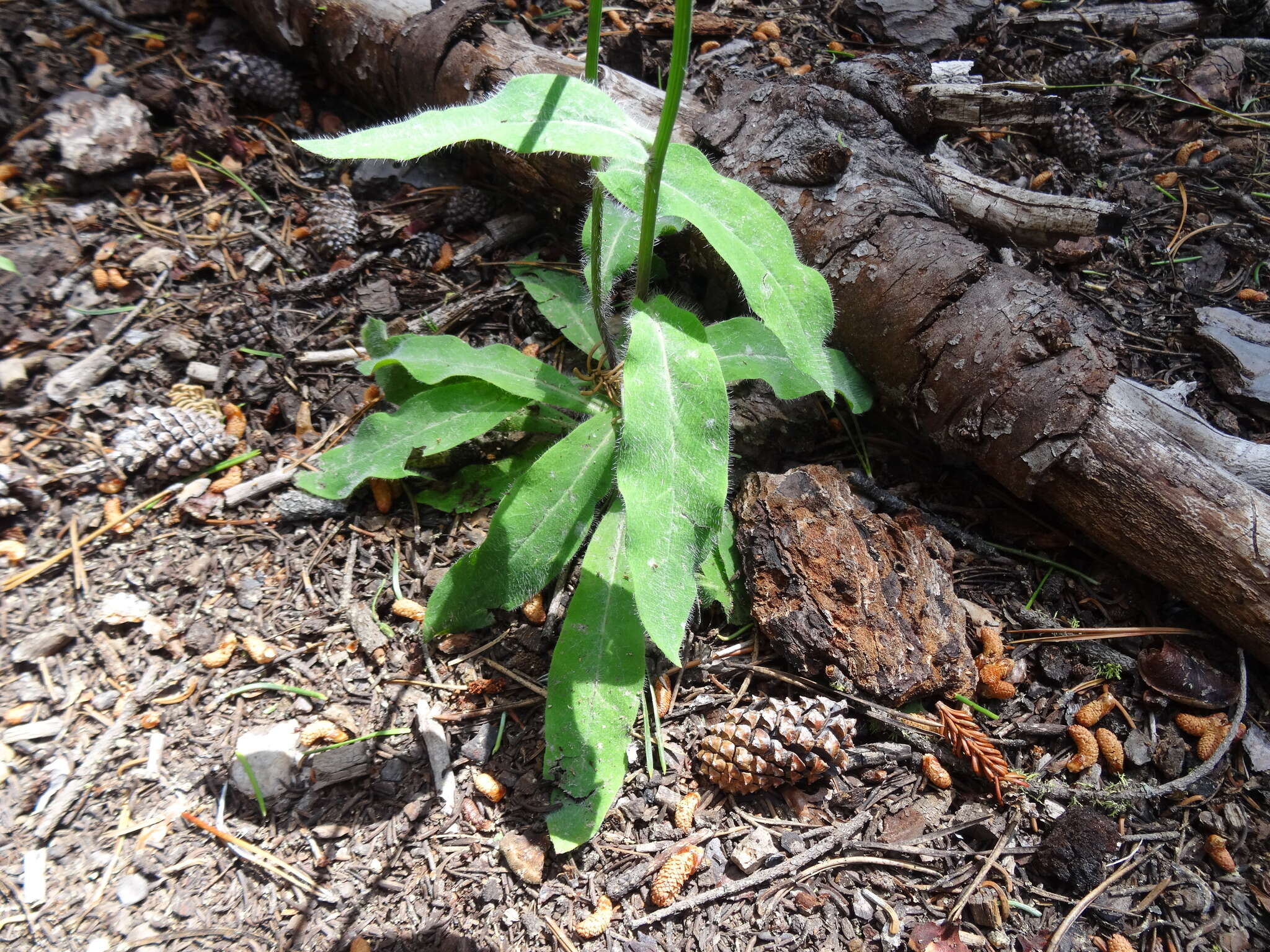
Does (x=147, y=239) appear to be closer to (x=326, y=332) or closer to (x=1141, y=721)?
(x=326, y=332)

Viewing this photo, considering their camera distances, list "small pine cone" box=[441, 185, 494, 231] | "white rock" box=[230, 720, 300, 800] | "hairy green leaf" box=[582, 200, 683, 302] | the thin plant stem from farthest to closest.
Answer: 1. "small pine cone" box=[441, 185, 494, 231]
2. "hairy green leaf" box=[582, 200, 683, 302]
3. "white rock" box=[230, 720, 300, 800]
4. the thin plant stem

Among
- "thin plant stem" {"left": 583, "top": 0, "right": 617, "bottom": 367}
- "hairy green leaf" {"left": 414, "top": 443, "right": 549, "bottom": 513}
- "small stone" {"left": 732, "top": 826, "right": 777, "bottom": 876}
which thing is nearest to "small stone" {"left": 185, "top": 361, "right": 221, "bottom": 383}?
"hairy green leaf" {"left": 414, "top": 443, "right": 549, "bottom": 513}

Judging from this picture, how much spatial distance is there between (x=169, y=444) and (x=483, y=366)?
1.03m

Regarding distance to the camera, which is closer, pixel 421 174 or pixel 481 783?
pixel 481 783

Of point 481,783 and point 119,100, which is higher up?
point 119,100

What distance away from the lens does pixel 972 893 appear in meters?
1.65

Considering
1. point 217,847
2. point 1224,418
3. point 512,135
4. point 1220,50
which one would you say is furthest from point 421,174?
point 1220,50

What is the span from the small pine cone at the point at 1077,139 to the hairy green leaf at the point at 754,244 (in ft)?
6.39

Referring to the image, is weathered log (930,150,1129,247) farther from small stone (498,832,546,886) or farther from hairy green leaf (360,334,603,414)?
small stone (498,832,546,886)

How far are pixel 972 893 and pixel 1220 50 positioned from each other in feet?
11.8

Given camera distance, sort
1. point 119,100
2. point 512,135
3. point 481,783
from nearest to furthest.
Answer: point 512,135
point 481,783
point 119,100

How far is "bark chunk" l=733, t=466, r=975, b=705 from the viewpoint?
180 cm

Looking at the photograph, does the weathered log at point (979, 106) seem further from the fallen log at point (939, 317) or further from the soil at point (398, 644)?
the soil at point (398, 644)

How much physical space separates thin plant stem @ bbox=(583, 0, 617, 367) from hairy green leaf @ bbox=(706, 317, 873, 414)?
30cm
